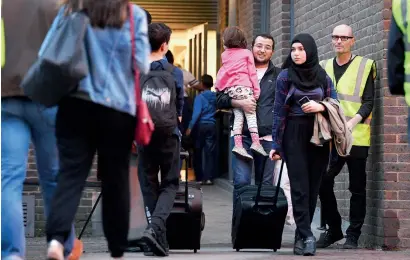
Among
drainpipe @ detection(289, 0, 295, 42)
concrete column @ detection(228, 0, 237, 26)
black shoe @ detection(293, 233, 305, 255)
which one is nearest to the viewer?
black shoe @ detection(293, 233, 305, 255)

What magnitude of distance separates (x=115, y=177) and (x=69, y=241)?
2.36 feet

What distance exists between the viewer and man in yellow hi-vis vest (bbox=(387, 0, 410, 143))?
6.27m

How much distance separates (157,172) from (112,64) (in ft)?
9.90

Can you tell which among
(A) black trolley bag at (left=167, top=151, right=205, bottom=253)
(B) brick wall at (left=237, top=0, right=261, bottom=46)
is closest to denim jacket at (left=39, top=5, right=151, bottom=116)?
(A) black trolley bag at (left=167, top=151, right=205, bottom=253)

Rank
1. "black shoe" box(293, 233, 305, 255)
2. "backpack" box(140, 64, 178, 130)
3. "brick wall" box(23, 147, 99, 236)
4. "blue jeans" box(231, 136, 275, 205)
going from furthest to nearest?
"brick wall" box(23, 147, 99, 236)
"blue jeans" box(231, 136, 275, 205)
"black shoe" box(293, 233, 305, 255)
"backpack" box(140, 64, 178, 130)

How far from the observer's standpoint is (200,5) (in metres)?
22.7

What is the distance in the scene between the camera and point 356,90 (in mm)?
10203

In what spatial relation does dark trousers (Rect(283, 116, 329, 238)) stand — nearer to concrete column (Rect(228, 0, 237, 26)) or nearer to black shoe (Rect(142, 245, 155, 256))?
black shoe (Rect(142, 245, 155, 256))

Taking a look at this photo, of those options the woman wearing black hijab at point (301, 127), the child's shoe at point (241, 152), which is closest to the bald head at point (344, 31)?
the woman wearing black hijab at point (301, 127)

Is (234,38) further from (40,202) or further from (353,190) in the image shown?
(40,202)

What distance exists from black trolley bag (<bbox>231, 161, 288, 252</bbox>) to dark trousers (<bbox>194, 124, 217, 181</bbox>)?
28.7ft

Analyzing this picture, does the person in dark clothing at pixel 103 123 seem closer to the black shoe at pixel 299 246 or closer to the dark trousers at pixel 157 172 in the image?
the dark trousers at pixel 157 172

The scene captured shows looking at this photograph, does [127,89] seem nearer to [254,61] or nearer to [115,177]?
[115,177]

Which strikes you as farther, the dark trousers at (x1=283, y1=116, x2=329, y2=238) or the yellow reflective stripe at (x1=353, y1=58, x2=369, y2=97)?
the yellow reflective stripe at (x1=353, y1=58, x2=369, y2=97)
